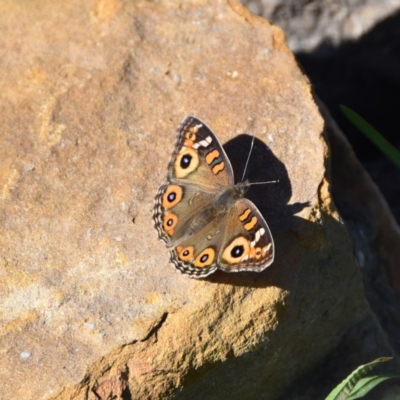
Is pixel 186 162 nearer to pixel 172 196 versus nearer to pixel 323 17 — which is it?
pixel 172 196

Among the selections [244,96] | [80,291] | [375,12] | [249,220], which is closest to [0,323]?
[80,291]

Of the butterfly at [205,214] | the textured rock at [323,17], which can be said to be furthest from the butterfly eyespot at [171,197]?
the textured rock at [323,17]

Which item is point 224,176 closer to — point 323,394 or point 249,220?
point 249,220

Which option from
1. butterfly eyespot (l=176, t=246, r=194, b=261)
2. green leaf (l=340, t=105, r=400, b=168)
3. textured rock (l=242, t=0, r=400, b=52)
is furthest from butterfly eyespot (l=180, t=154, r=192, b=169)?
textured rock (l=242, t=0, r=400, b=52)

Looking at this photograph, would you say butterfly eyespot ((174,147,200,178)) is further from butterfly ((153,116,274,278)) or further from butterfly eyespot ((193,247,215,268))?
butterfly eyespot ((193,247,215,268))

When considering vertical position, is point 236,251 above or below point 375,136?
below

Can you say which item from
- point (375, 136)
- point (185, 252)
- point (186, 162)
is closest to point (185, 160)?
point (186, 162)

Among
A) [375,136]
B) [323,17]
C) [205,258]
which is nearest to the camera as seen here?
[205,258]
